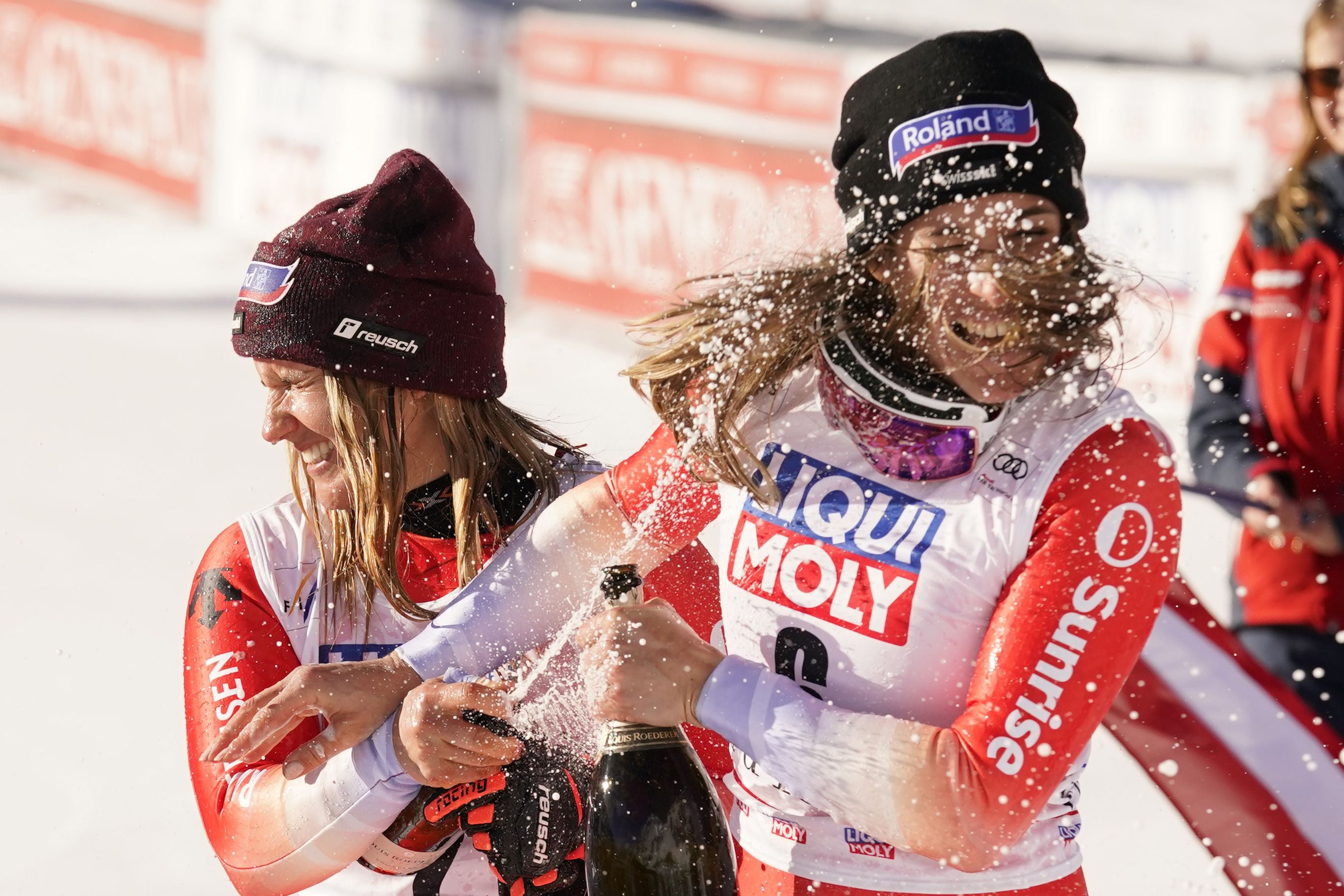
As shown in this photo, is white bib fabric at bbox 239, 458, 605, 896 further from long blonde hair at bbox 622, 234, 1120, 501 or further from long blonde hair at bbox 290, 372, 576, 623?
long blonde hair at bbox 622, 234, 1120, 501

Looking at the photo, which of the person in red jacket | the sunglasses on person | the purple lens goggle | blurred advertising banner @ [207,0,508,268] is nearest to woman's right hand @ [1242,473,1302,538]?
the person in red jacket

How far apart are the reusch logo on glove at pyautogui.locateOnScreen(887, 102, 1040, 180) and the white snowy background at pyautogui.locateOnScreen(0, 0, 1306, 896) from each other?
2.19 feet

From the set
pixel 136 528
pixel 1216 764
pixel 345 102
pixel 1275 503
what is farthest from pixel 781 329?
pixel 345 102

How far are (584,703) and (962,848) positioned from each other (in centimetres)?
71

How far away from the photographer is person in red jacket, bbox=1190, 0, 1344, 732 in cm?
377

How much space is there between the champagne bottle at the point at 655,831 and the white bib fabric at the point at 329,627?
0.29m

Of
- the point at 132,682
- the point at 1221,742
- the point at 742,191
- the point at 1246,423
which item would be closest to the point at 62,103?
the point at 742,191

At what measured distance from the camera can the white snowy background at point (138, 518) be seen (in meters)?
4.00

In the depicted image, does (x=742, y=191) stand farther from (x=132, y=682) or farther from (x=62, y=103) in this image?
(x=62, y=103)

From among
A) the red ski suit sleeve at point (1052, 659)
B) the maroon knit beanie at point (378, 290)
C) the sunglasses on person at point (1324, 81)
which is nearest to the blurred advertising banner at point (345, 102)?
the sunglasses on person at point (1324, 81)

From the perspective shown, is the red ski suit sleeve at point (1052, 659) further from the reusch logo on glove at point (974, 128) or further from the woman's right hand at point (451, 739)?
the woman's right hand at point (451, 739)

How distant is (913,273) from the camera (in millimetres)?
1912

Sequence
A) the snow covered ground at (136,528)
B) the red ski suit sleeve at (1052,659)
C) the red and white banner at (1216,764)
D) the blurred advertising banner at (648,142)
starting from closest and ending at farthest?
the red ski suit sleeve at (1052,659) → the red and white banner at (1216,764) → the snow covered ground at (136,528) → the blurred advertising banner at (648,142)

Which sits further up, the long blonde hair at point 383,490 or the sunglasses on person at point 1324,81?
the sunglasses on person at point 1324,81
